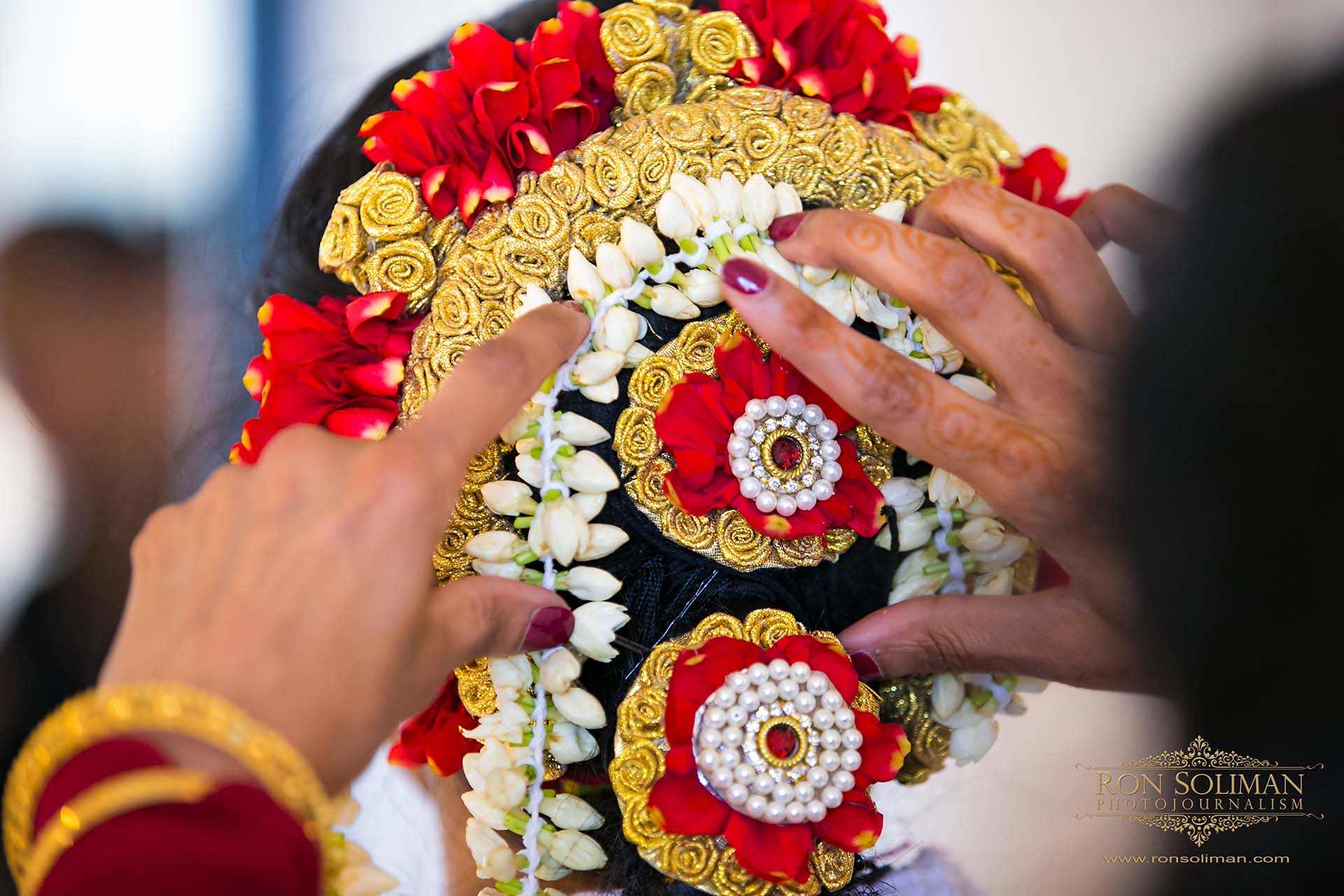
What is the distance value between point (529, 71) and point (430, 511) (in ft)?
1.10

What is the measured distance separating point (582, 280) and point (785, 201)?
15cm

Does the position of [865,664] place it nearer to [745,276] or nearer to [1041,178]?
[745,276]

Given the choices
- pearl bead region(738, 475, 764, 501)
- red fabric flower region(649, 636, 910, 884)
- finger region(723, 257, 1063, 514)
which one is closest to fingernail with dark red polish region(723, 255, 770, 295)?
finger region(723, 257, 1063, 514)

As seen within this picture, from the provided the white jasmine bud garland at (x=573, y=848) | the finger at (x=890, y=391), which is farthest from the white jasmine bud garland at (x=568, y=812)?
the finger at (x=890, y=391)

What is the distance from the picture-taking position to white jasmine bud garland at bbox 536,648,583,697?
606mm

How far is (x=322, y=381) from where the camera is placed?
2.05ft

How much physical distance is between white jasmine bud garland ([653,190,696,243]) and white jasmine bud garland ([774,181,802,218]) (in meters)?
0.06

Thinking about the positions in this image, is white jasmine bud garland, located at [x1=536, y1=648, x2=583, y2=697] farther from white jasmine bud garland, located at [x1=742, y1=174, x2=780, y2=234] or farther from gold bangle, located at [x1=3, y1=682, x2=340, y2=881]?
white jasmine bud garland, located at [x1=742, y1=174, x2=780, y2=234]

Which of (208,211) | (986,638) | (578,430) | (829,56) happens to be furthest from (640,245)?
(208,211)

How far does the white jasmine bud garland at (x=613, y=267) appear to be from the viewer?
62cm

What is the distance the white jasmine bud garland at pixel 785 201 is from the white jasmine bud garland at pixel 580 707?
1.12 feet

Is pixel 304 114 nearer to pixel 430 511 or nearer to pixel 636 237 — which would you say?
pixel 636 237

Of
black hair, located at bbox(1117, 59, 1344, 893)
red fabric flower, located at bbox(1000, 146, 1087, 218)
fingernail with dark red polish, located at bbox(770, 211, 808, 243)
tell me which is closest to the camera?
black hair, located at bbox(1117, 59, 1344, 893)

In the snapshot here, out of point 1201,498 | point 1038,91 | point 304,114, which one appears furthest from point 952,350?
point 1038,91
